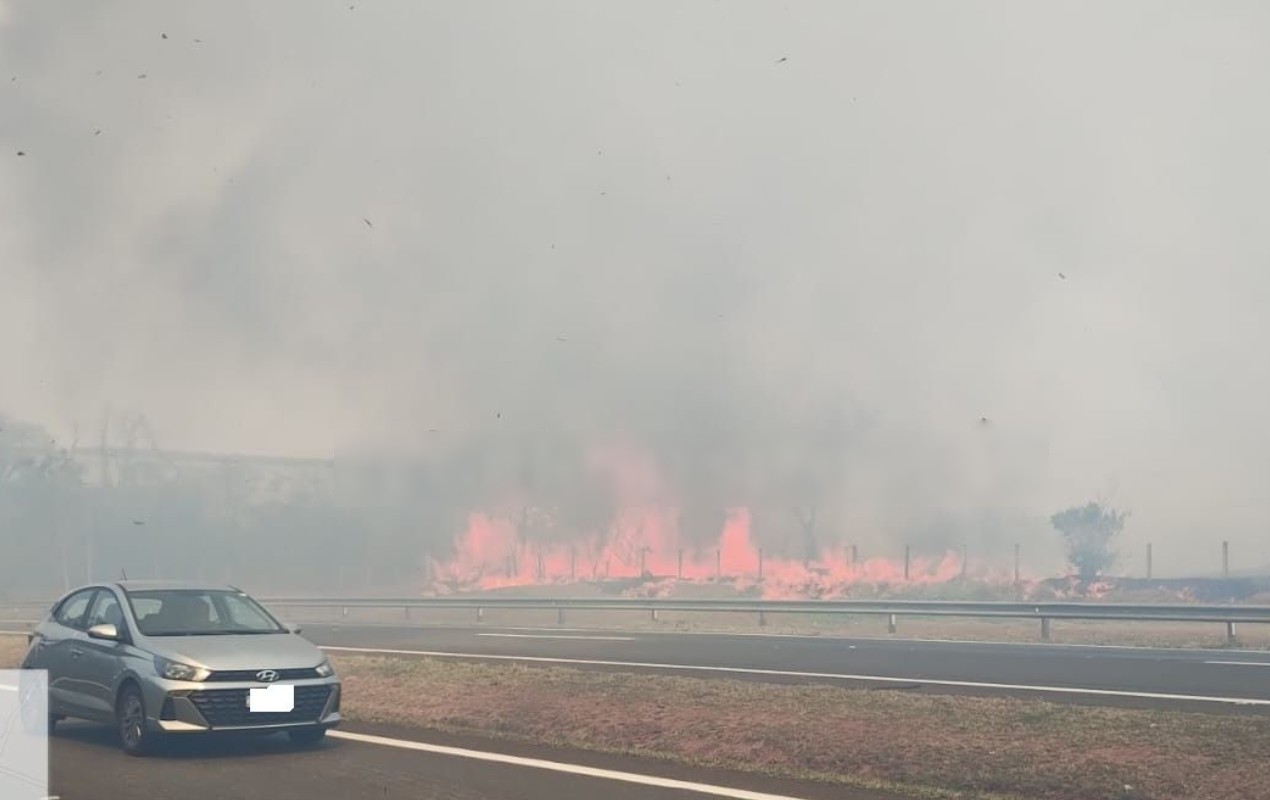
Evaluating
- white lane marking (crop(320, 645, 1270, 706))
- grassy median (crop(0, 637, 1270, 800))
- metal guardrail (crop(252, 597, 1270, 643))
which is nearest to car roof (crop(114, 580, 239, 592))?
grassy median (crop(0, 637, 1270, 800))

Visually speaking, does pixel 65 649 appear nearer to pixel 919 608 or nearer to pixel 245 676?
pixel 245 676

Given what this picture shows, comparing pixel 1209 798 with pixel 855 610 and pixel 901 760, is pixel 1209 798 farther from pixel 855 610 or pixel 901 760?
pixel 855 610

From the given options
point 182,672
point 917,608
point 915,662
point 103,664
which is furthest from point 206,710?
point 917,608

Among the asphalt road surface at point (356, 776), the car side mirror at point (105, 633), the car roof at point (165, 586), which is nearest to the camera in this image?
the asphalt road surface at point (356, 776)

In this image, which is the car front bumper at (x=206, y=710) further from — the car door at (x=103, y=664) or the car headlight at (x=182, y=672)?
the car door at (x=103, y=664)

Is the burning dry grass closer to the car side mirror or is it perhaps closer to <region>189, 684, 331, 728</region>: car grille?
<region>189, 684, 331, 728</region>: car grille

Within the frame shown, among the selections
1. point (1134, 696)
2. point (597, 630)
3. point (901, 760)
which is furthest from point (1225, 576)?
point (901, 760)

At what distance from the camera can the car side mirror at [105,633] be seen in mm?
11391

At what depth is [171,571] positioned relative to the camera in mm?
83188

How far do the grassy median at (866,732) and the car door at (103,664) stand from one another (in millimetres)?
3172

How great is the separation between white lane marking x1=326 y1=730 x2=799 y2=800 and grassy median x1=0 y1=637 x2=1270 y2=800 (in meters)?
0.91

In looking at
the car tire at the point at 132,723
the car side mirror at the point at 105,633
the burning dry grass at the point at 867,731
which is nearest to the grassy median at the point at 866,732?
the burning dry grass at the point at 867,731

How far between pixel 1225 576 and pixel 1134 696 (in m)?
36.9

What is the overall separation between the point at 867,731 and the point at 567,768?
289 cm
